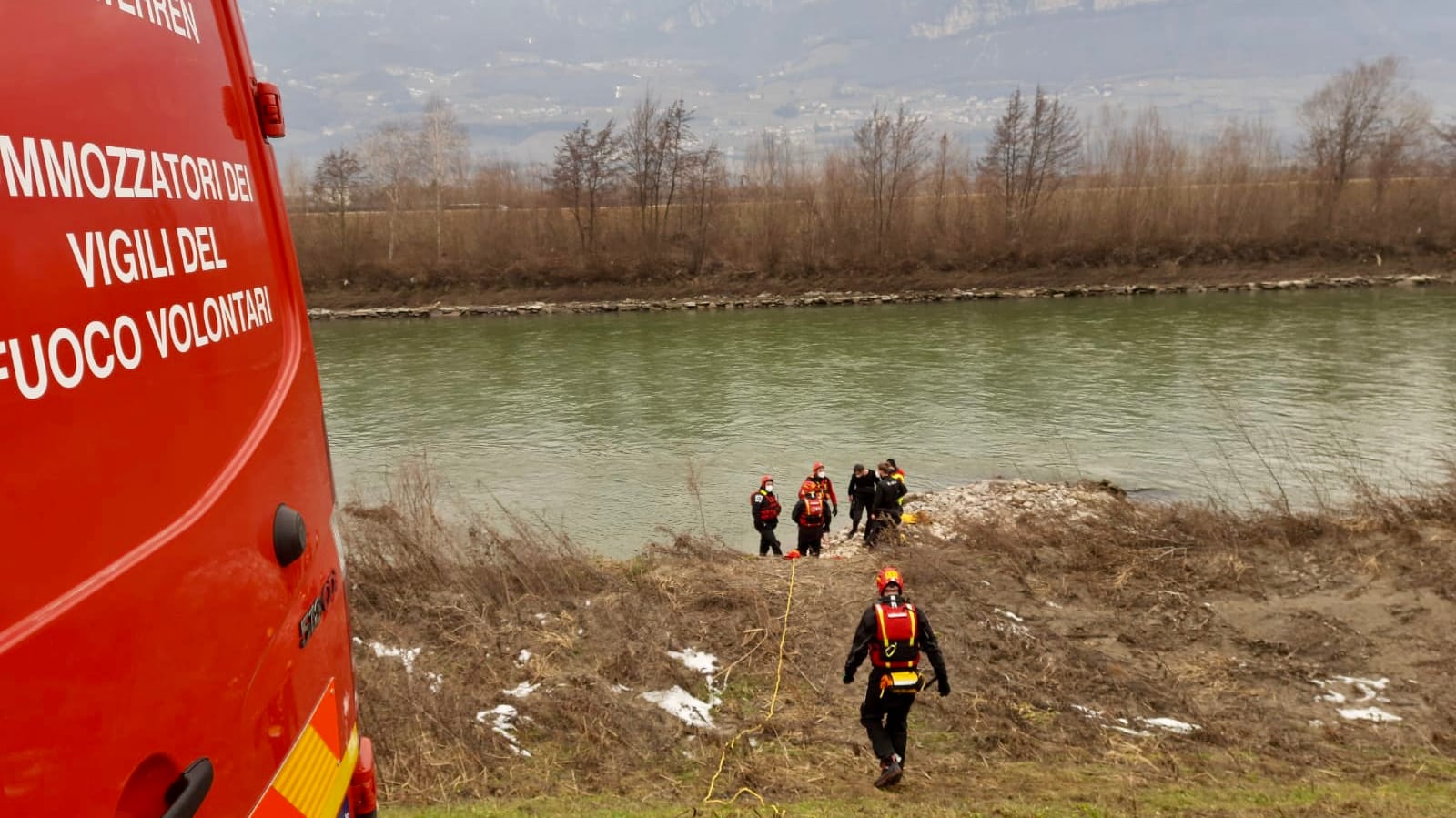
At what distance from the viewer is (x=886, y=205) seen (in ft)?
190

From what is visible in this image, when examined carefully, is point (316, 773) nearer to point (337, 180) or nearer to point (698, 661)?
point (698, 661)

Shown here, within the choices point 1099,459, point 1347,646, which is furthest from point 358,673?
point 1099,459

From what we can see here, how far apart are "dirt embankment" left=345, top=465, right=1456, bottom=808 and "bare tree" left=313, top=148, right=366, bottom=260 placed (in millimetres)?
57666

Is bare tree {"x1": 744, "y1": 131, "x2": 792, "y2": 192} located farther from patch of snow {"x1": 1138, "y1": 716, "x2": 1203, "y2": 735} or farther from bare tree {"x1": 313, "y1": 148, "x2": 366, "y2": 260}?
patch of snow {"x1": 1138, "y1": 716, "x2": 1203, "y2": 735}

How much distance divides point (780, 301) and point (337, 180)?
3512cm

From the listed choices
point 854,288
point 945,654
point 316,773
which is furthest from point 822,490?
point 854,288

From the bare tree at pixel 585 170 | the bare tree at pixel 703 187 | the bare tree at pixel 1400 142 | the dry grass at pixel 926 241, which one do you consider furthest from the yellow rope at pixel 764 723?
the bare tree at pixel 1400 142

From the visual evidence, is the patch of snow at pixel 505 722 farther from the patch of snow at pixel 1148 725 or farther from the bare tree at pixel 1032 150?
the bare tree at pixel 1032 150

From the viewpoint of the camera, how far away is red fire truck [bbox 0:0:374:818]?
133 centimetres

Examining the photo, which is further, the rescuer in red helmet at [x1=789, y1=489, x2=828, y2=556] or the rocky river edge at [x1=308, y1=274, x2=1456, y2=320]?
the rocky river edge at [x1=308, y1=274, x2=1456, y2=320]

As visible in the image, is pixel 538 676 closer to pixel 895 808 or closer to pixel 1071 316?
pixel 895 808

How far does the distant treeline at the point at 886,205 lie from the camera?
2046 inches

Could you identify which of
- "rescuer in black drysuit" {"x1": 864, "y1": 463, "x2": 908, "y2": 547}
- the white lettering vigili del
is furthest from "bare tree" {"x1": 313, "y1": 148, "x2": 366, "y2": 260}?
the white lettering vigili del

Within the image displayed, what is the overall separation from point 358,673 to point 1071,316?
3887cm
